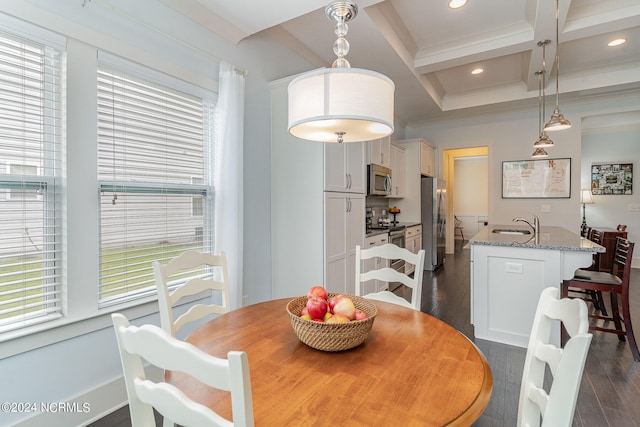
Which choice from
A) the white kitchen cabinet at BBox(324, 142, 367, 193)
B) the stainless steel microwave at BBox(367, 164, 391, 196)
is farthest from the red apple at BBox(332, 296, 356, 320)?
the stainless steel microwave at BBox(367, 164, 391, 196)

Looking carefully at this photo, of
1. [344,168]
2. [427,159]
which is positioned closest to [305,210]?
[344,168]

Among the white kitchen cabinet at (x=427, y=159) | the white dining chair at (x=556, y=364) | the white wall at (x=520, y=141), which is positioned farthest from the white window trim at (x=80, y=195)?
the white wall at (x=520, y=141)

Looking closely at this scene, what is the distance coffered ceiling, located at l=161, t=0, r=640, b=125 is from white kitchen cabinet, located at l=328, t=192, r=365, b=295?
149 centimetres

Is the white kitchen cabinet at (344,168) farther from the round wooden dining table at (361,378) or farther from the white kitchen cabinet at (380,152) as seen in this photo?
the round wooden dining table at (361,378)

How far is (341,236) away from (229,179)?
1209 mm

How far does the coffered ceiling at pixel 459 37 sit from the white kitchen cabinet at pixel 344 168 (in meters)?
1.03

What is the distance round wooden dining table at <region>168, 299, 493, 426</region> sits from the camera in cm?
74

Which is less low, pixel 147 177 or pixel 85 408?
pixel 147 177

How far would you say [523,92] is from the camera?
4.80 meters

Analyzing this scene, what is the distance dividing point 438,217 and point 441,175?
1051 mm

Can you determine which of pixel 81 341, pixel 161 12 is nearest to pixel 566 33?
pixel 161 12

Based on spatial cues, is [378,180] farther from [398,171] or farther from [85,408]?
[85,408]

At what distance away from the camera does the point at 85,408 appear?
67.2 inches

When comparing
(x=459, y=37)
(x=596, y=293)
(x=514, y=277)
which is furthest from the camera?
(x=459, y=37)
